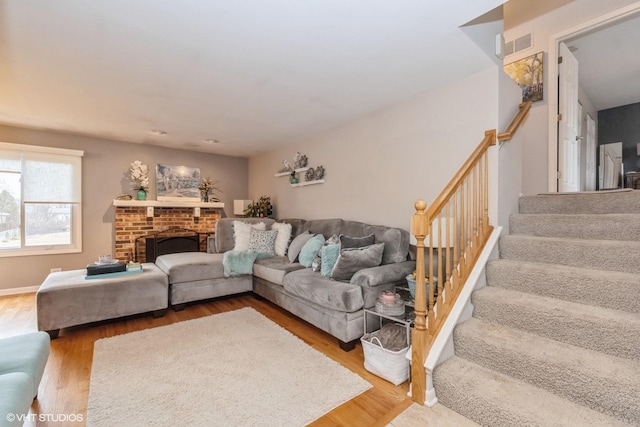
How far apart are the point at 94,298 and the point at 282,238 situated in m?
2.18

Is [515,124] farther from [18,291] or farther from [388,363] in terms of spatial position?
[18,291]

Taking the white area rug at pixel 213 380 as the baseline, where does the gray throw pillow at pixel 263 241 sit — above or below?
above

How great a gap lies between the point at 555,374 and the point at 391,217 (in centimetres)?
200

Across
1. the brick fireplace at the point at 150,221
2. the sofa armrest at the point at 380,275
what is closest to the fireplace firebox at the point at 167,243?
the brick fireplace at the point at 150,221

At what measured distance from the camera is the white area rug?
161cm

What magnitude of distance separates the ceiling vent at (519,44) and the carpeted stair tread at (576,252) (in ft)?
7.99

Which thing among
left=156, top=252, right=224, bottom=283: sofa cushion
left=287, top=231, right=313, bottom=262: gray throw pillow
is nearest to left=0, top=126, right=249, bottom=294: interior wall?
left=156, top=252, right=224, bottom=283: sofa cushion

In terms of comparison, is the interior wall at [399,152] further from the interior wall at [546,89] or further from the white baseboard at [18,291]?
the white baseboard at [18,291]

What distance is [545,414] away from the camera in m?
1.34

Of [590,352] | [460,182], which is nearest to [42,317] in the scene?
[460,182]

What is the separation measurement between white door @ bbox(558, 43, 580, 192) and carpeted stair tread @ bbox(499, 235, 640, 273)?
141cm

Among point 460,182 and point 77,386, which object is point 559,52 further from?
point 77,386

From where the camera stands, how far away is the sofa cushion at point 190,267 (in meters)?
3.29

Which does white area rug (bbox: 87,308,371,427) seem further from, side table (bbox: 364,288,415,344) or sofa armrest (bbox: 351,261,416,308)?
sofa armrest (bbox: 351,261,416,308)
